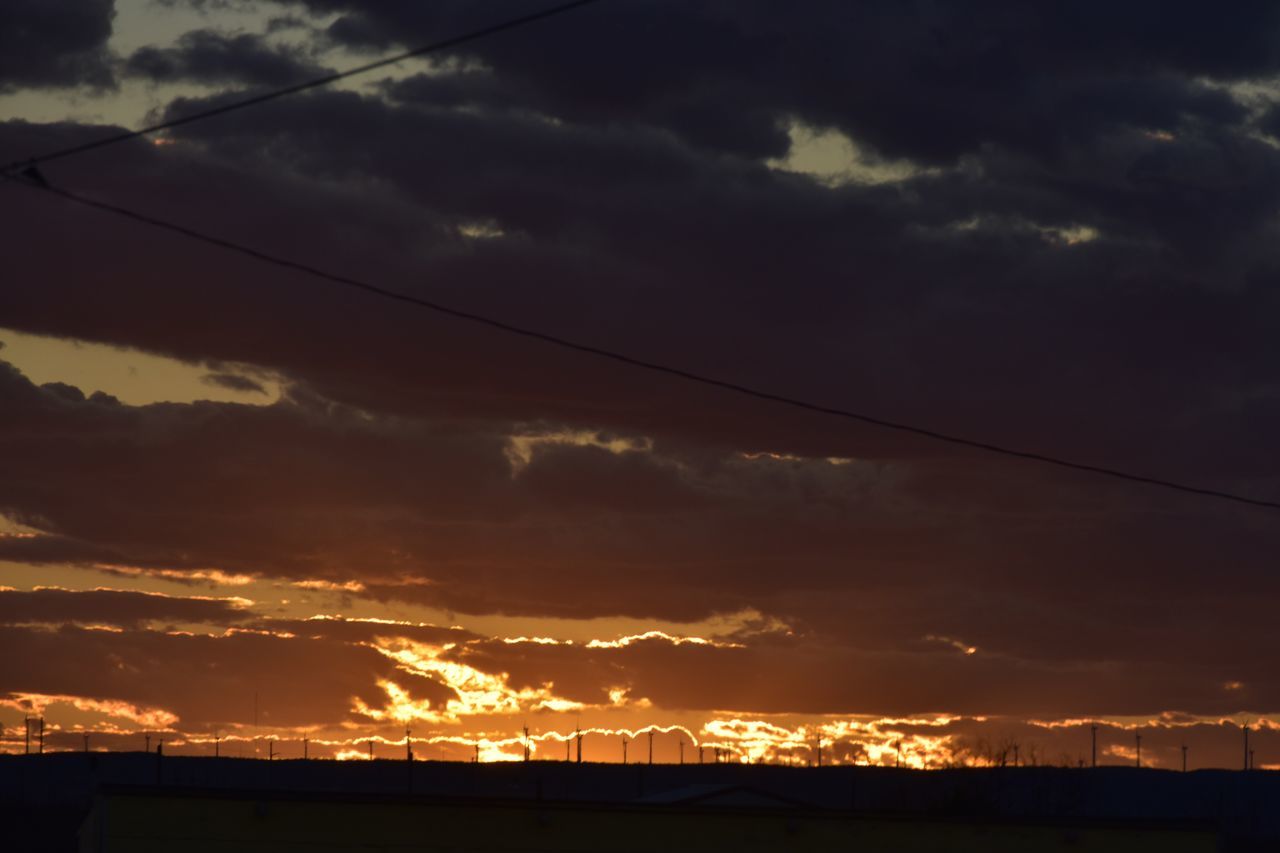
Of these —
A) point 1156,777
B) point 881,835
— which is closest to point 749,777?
point 1156,777

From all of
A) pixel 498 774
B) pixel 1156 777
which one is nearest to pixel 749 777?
pixel 498 774

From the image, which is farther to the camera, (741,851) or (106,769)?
(106,769)

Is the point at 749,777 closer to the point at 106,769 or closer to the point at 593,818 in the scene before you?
the point at 106,769

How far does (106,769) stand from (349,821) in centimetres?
14438

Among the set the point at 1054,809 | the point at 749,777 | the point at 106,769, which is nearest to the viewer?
the point at 1054,809

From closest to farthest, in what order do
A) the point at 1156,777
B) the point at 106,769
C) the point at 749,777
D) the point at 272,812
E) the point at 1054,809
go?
1. the point at 272,812
2. the point at 1054,809
3. the point at 1156,777
4. the point at 749,777
5. the point at 106,769

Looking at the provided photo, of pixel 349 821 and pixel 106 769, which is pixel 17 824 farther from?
pixel 349 821

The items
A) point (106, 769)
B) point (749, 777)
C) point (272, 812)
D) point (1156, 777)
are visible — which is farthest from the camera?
point (106, 769)

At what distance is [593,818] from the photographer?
4447 cm

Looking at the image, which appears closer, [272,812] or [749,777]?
[272,812]

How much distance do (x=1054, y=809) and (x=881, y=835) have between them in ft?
303

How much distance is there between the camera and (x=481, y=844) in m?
44.5

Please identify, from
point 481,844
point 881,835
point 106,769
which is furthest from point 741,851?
point 106,769

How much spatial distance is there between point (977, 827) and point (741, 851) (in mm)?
5893
